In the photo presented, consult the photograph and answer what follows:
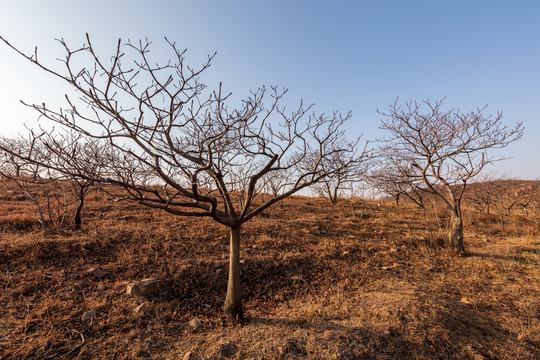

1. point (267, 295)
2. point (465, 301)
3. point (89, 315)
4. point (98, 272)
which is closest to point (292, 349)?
point (267, 295)

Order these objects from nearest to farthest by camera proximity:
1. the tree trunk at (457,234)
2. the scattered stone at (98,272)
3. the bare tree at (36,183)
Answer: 1. the bare tree at (36,183)
2. the scattered stone at (98,272)
3. the tree trunk at (457,234)

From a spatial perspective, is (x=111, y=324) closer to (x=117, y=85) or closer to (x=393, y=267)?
(x=117, y=85)

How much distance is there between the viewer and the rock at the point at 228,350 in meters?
2.73

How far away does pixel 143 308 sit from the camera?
11.8 ft

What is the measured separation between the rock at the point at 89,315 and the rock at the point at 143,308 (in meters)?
0.55

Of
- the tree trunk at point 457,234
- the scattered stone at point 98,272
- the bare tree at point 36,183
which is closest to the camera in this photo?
the bare tree at point 36,183

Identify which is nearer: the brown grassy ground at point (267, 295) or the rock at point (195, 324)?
the brown grassy ground at point (267, 295)

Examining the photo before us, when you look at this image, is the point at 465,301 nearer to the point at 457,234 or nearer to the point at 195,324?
the point at 457,234

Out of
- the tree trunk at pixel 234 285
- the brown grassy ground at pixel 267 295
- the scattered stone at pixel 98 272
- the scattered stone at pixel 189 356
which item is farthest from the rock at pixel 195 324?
the scattered stone at pixel 98 272

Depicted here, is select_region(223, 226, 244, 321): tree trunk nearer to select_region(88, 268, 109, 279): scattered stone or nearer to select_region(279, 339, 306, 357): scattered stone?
select_region(279, 339, 306, 357): scattered stone

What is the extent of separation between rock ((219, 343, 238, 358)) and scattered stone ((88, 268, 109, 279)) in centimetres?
327

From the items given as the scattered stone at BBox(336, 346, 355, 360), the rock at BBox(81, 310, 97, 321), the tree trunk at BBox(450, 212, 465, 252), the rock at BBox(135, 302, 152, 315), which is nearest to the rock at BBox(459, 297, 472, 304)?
the scattered stone at BBox(336, 346, 355, 360)

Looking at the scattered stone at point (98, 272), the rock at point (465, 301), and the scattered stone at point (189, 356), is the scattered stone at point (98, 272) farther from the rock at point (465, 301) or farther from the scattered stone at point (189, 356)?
the rock at point (465, 301)

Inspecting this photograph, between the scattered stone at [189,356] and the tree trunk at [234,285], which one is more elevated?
the tree trunk at [234,285]
